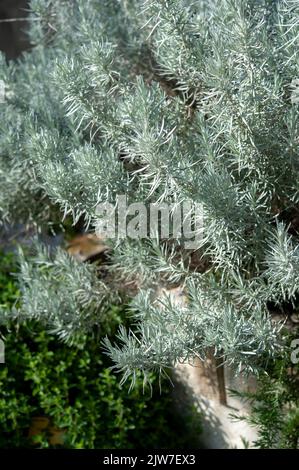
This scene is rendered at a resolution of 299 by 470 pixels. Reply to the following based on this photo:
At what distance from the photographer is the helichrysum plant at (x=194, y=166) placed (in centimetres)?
208

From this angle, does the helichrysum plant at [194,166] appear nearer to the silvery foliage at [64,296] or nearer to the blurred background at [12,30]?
the silvery foliage at [64,296]

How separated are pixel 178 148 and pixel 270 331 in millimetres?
595

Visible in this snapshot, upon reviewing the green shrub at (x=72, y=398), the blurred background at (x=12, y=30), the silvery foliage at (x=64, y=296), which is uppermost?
the blurred background at (x=12, y=30)

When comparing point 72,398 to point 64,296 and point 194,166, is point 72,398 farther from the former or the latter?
point 194,166

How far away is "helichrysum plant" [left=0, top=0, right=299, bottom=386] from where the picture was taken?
208cm

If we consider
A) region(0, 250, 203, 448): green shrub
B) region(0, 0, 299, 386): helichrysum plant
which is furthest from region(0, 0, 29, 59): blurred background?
region(0, 250, 203, 448): green shrub

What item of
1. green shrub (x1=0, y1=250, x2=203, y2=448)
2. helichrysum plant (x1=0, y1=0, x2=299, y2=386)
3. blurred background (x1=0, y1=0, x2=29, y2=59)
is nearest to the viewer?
helichrysum plant (x1=0, y1=0, x2=299, y2=386)

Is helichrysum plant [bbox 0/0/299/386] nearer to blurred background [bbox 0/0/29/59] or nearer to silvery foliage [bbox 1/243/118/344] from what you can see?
silvery foliage [bbox 1/243/118/344]

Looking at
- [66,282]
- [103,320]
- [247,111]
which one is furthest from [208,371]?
[247,111]

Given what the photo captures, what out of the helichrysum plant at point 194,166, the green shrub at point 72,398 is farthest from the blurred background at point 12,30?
the green shrub at point 72,398

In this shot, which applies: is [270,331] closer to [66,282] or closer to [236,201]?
[236,201]

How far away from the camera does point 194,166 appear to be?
2268 millimetres

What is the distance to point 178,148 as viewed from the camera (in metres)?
2.23

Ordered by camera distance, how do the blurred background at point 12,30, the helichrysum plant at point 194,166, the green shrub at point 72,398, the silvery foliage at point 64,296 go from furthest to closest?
the blurred background at point 12,30
the green shrub at point 72,398
the silvery foliage at point 64,296
the helichrysum plant at point 194,166
